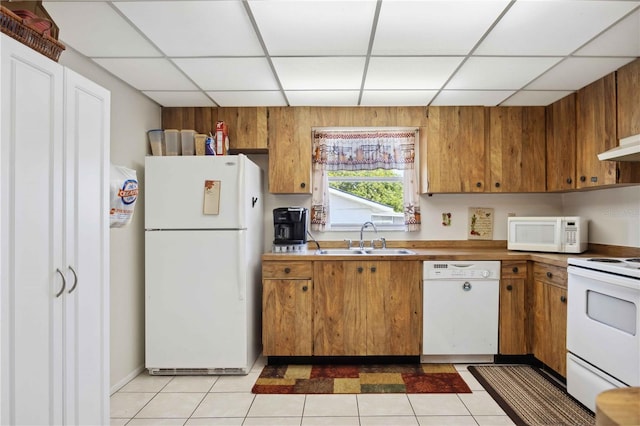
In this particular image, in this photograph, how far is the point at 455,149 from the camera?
341 cm

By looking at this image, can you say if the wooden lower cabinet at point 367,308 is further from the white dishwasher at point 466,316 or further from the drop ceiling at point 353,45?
the drop ceiling at point 353,45

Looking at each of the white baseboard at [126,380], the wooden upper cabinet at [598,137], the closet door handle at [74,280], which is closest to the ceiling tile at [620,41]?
the wooden upper cabinet at [598,137]

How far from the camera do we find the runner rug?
2.27 m

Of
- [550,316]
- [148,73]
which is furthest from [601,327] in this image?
[148,73]

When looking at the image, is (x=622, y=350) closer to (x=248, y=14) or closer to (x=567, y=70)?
(x=567, y=70)

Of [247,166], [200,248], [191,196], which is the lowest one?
[200,248]

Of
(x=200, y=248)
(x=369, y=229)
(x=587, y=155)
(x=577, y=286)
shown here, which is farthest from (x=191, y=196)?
(x=587, y=155)

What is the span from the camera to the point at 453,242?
3.69 meters

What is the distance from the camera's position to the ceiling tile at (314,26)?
184 cm

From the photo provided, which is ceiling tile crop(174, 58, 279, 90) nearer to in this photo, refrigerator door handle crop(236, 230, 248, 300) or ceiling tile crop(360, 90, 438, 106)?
ceiling tile crop(360, 90, 438, 106)

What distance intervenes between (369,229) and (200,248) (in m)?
1.65

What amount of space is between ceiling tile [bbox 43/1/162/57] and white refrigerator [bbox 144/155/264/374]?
84 cm

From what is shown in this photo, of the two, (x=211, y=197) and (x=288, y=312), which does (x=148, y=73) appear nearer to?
(x=211, y=197)

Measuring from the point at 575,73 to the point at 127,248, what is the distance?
11.4 ft
